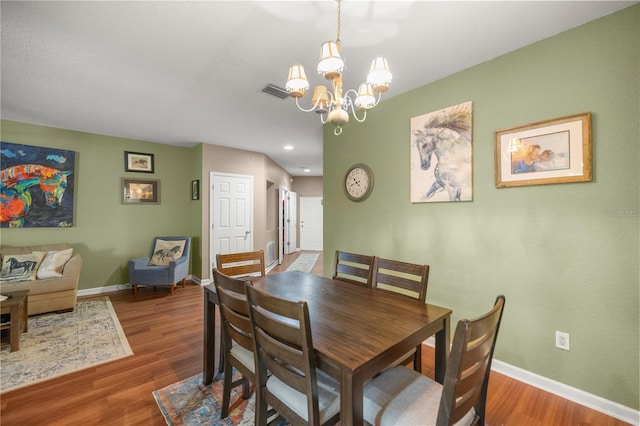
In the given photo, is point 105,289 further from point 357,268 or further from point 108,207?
point 357,268

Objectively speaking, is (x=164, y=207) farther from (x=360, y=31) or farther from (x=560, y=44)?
(x=560, y=44)

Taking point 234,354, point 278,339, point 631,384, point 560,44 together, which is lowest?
point 631,384

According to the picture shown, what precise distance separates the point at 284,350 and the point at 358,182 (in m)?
2.37

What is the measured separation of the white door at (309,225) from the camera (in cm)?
918

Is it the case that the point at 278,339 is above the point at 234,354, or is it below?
above

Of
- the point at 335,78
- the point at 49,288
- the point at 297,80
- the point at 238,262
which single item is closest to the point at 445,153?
the point at 335,78

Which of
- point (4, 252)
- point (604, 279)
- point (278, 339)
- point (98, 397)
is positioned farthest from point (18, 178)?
point (604, 279)

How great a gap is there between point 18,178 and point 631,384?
21.4 ft

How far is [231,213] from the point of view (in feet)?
16.9

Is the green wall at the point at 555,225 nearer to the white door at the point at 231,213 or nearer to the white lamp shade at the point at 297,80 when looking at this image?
the white lamp shade at the point at 297,80

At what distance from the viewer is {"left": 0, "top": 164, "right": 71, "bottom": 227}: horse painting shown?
3631mm

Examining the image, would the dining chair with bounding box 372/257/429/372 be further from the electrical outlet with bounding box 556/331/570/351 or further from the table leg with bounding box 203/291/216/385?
the table leg with bounding box 203/291/216/385

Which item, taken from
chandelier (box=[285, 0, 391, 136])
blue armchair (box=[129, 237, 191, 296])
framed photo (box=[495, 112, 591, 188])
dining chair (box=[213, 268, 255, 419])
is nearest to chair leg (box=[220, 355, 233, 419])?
dining chair (box=[213, 268, 255, 419])

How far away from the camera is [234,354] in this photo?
1642 mm
